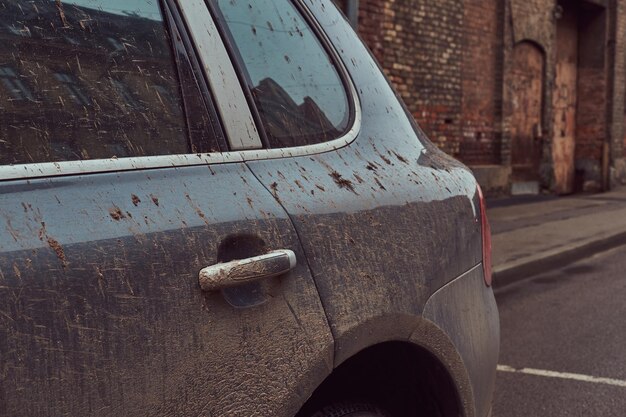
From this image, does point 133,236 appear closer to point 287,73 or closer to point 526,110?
point 287,73

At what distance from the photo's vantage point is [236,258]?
5.12 ft

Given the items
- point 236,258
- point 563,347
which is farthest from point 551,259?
point 236,258

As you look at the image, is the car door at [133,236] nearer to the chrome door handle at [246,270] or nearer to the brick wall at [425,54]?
the chrome door handle at [246,270]

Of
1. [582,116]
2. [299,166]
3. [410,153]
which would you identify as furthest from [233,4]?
[582,116]

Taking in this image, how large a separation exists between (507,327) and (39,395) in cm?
485

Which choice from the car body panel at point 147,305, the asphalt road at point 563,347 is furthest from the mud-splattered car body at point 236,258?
the asphalt road at point 563,347

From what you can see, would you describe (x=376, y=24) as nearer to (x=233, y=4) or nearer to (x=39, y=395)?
(x=233, y=4)

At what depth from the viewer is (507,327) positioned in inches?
222

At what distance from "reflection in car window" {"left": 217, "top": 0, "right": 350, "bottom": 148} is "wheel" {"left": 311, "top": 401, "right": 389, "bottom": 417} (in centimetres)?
67

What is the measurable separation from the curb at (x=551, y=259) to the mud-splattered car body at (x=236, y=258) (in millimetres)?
5093

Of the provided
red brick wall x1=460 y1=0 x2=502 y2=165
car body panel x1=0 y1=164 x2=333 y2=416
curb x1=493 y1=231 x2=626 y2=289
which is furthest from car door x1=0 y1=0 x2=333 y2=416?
red brick wall x1=460 y1=0 x2=502 y2=165

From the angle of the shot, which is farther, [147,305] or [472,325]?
[472,325]

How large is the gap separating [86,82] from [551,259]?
733cm

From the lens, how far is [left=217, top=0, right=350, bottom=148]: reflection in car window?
71.6 inches
